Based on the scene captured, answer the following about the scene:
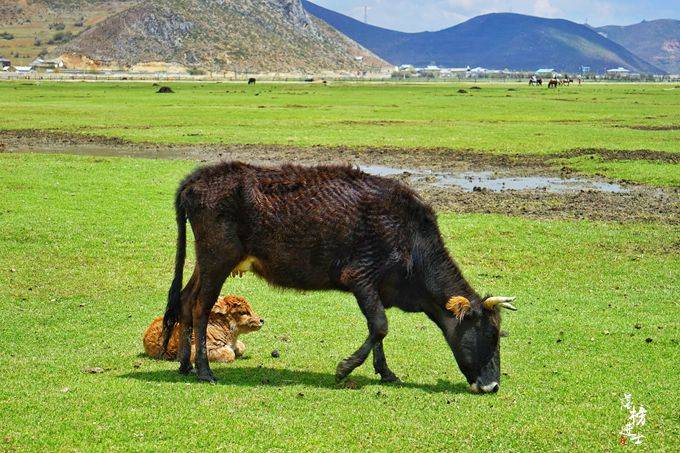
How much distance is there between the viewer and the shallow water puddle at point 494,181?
28389mm

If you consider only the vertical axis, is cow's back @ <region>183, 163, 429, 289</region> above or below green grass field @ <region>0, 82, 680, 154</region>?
above

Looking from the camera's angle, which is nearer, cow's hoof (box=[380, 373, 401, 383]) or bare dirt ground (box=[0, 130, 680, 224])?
cow's hoof (box=[380, 373, 401, 383])

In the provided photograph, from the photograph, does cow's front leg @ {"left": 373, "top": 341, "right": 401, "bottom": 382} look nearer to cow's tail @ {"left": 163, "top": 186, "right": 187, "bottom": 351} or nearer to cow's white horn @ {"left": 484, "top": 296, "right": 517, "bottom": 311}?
cow's white horn @ {"left": 484, "top": 296, "right": 517, "bottom": 311}

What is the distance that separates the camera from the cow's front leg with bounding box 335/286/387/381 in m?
10.2

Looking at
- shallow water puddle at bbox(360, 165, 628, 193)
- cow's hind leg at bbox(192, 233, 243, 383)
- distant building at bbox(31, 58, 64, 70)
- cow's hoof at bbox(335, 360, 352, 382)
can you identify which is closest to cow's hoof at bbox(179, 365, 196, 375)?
cow's hind leg at bbox(192, 233, 243, 383)

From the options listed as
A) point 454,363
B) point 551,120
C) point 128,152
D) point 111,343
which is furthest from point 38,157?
point 551,120

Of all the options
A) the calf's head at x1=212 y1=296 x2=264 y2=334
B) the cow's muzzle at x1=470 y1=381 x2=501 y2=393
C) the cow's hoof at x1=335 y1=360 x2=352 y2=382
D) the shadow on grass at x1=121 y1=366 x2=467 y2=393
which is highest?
the calf's head at x1=212 y1=296 x2=264 y2=334

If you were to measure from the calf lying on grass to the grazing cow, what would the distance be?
44 centimetres

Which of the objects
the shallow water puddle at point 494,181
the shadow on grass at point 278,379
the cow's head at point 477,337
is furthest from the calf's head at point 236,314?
the shallow water puddle at point 494,181

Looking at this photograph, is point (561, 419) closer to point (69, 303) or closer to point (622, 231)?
point (69, 303)

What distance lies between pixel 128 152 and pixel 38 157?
498 cm

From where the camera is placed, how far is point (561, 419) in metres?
8.93

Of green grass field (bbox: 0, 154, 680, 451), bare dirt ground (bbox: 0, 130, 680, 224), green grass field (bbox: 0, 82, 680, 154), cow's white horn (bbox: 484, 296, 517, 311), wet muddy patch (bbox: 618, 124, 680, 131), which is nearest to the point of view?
green grass field (bbox: 0, 154, 680, 451)

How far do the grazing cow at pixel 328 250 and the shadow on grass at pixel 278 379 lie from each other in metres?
0.22
